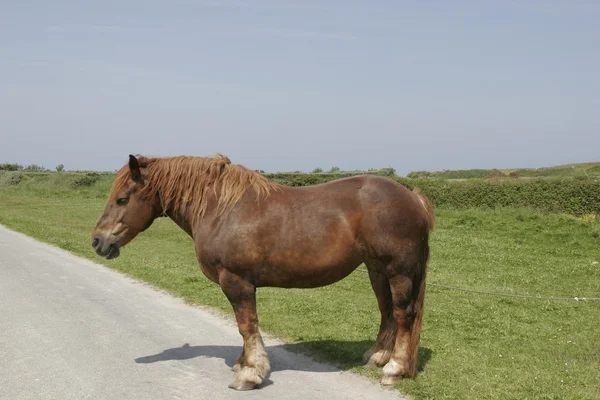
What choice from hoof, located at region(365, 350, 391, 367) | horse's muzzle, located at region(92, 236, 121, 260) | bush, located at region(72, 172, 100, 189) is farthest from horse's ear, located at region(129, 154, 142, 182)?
bush, located at region(72, 172, 100, 189)

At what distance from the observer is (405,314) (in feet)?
19.6

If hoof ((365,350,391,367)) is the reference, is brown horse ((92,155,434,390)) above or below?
above

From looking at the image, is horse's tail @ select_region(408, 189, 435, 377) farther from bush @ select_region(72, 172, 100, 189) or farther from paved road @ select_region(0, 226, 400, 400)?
bush @ select_region(72, 172, 100, 189)

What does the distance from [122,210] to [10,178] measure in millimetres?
49573

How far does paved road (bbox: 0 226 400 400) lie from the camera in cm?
592

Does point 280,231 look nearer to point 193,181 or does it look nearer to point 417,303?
point 193,181

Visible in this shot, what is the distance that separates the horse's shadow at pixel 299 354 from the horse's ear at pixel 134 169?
2142 millimetres

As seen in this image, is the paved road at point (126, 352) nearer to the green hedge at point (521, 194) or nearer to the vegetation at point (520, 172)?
the green hedge at point (521, 194)

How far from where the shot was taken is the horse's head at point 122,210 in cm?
625

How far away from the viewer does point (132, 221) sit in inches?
248

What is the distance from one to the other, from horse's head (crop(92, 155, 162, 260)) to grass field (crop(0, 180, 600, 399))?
2554mm

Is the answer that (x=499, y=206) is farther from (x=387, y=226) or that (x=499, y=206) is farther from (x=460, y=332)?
(x=387, y=226)

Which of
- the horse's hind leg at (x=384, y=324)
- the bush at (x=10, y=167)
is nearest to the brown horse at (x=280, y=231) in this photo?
the horse's hind leg at (x=384, y=324)

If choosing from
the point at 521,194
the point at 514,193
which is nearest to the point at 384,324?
the point at 521,194
